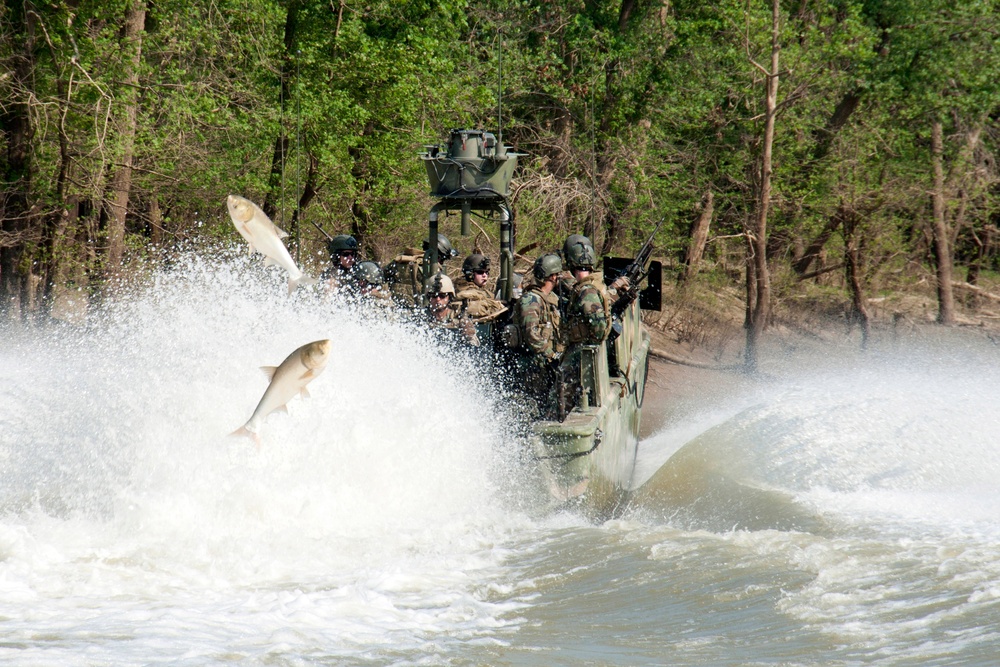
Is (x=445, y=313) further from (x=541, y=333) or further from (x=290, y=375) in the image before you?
(x=290, y=375)

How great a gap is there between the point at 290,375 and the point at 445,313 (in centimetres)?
377

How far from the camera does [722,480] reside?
1112 cm

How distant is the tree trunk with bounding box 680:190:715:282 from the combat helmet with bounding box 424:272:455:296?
1272 cm

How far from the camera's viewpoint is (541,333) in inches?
371

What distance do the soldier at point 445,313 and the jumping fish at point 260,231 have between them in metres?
2.14

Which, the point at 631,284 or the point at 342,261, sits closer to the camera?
the point at 631,284

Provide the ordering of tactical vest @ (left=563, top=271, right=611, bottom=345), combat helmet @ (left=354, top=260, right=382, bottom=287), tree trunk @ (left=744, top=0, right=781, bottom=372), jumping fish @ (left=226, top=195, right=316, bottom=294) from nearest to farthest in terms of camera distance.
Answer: jumping fish @ (left=226, top=195, right=316, bottom=294) → tactical vest @ (left=563, top=271, right=611, bottom=345) → combat helmet @ (left=354, top=260, right=382, bottom=287) → tree trunk @ (left=744, top=0, right=781, bottom=372)

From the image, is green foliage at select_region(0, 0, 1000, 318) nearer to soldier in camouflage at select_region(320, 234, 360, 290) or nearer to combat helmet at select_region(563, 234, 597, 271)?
soldier in camouflage at select_region(320, 234, 360, 290)

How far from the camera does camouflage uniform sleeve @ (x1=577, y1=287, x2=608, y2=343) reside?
359 inches

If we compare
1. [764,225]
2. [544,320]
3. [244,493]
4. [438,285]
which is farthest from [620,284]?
[764,225]

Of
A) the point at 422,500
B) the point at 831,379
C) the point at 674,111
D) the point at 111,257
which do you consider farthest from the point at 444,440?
the point at 674,111

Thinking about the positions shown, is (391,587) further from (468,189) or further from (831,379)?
(831,379)

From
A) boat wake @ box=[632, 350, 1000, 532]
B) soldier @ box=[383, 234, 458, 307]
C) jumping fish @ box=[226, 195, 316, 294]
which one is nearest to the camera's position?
jumping fish @ box=[226, 195, 316, 294]

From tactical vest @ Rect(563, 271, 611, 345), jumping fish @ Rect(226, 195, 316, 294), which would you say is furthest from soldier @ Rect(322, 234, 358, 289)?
jumping fish @ Rect(226, 195, 316, 294)
